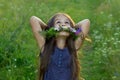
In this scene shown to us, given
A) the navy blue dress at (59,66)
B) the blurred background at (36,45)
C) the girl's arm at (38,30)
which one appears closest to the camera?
the navy blue dress at (59,66)

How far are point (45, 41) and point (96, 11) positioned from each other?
551 centimetres

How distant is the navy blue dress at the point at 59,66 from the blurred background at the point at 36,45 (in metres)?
1.45

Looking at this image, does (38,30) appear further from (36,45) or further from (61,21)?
(36,45)

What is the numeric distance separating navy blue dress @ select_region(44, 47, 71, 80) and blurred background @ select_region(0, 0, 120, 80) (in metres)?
1.45

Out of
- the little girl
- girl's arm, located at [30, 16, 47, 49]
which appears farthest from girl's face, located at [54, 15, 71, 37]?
girl's arm, located at [30, 16, 47, 49]

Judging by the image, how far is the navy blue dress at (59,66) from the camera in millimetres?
5426

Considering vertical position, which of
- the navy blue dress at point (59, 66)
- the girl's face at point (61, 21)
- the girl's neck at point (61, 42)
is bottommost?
the navy blue dress at point (59, 66)

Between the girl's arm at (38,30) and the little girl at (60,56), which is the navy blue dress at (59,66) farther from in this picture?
the girl's arm at (38,30)

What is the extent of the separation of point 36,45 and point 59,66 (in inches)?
126

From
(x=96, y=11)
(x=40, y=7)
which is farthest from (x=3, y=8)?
(x=96, y=11)

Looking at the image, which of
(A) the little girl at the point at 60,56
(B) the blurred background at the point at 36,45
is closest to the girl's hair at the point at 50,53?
(A) the little girl at the point at 60,56

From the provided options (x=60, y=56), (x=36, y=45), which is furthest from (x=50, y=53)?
(x=36, y=45)

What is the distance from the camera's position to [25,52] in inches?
310

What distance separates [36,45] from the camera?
8.61m
